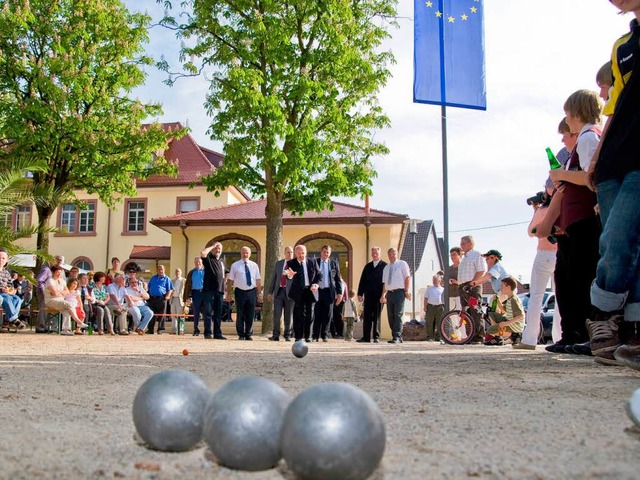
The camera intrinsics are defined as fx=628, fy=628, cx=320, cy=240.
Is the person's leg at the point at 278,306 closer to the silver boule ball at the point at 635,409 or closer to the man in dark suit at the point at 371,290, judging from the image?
the man in dark suit at the point at 371,290

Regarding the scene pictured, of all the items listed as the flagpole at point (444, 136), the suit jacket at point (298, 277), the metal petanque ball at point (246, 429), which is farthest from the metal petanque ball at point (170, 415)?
the flagpole at point (444, 136)

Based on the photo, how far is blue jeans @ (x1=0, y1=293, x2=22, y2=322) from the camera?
14562 mm

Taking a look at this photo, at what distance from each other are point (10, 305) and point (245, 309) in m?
5.73

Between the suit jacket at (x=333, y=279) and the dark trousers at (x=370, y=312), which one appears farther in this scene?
the suit jacket at (x=333, y=279)

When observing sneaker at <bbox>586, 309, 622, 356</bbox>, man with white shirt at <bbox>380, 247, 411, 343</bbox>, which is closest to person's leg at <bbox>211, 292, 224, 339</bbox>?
man with white shirt at <bbox>380, 247, 411, 343</bbox>

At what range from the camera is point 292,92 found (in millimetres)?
17094

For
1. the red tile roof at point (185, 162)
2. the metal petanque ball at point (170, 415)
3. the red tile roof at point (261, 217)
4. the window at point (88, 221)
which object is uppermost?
the red tile roof at point (185, 162)

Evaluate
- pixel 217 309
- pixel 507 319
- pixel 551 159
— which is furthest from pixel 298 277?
pixel 551 159

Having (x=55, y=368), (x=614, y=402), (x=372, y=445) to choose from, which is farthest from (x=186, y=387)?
(x=55, y=368)

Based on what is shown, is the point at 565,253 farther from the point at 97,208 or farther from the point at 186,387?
the point at 97,208

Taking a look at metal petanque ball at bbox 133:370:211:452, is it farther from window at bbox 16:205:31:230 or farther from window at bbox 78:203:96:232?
window at bbox 16:205:31:230

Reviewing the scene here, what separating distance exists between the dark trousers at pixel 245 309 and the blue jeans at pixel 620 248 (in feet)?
32.0

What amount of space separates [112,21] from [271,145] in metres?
8.67

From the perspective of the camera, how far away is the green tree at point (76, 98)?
758 inches
